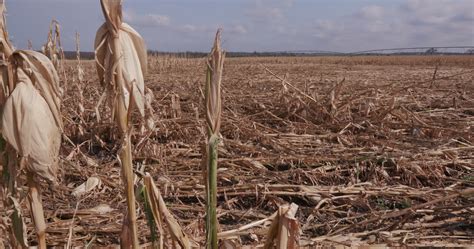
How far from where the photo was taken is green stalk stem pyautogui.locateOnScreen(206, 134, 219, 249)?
691 millimetres

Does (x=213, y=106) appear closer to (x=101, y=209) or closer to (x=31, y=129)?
(x=31, y=129)

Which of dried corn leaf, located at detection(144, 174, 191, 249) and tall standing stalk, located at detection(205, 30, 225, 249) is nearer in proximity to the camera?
tall standing stalk, located at detection(205, 30, 225, 249)

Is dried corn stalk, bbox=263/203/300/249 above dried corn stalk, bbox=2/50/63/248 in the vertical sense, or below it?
below

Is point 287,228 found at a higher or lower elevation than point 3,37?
lower

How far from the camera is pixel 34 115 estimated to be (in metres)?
0.70

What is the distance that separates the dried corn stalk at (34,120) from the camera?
688 millimetres

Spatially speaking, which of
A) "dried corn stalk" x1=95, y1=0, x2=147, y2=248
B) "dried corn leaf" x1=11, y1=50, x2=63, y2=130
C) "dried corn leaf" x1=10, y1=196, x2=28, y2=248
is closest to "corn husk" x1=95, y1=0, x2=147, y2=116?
"dried corn stalk" x1=95, y1=0, x2=147, y2=248

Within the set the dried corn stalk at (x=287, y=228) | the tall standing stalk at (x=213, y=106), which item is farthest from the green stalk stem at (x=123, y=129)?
the dried corn stalk at (x=287, y=228)

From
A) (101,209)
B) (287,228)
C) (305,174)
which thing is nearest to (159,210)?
(287,228)

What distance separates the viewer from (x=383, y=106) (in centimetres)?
405

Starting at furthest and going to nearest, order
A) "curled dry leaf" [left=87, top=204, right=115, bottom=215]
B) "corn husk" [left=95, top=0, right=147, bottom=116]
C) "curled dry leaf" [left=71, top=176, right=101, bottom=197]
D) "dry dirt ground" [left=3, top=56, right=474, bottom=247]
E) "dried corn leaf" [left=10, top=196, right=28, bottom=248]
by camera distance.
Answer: "curled dry leaf" [left=71, top=176, right=101, bottom=197] < "curled dry leaf" [left=87, top=204, right=115, bottom=215] < "dry dirt ground" [left=3, top=56, right=474, bottom=247] < "dried corn leaf" [left=10, top=196, right=28, bottom=248] < "corn husk" [left=95, top=0, right=147, bottom=116]

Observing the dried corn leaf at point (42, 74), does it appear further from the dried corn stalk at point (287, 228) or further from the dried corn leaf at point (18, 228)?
the dried corn stalk at point (287, 228)

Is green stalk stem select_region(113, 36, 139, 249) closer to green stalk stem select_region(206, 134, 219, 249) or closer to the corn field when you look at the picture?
the corn field

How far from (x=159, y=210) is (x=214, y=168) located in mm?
160
